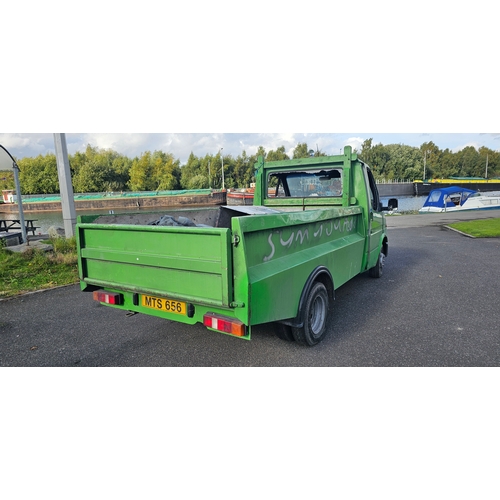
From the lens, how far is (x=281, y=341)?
371 centimetres

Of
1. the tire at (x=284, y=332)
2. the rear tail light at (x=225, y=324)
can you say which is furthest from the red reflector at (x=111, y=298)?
the tire at (x=284, y=332)

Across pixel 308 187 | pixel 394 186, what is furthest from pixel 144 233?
pixel 394 186

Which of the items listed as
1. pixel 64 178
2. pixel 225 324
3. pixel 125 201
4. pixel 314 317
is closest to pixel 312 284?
pixel 314 317

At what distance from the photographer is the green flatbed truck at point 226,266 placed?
2.63 m

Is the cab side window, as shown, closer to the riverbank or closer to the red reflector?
the red reflector

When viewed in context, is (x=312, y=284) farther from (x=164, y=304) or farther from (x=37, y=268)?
(x=37, y=268)

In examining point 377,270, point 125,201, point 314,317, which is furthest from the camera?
point 125,201

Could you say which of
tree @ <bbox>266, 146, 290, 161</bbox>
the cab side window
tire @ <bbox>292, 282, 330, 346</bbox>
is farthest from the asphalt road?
tree @ <bbox>266, 146, 290, 161</bbox>

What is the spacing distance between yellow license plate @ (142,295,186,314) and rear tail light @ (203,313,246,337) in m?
0.33

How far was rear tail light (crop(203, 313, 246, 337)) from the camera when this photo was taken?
2627 millimetres

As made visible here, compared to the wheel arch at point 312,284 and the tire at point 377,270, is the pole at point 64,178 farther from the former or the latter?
the wheel arch at point 312,284

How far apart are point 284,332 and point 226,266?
4.01ft

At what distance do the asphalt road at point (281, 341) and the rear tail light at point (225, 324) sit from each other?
715mm

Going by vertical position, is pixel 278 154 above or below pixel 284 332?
above
